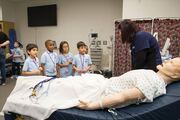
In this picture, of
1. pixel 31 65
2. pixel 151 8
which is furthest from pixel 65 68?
pixel 151 8

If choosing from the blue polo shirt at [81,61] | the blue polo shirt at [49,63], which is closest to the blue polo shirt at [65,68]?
the blue polo shirt at [81,61]

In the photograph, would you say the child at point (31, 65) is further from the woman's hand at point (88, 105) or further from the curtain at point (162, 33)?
the curtain at point (162, 33)

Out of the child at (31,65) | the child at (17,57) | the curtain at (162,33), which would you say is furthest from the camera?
the child at (17,57)

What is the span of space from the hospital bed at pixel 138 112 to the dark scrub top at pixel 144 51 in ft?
2.01

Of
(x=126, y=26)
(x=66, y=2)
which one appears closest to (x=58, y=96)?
(x=126, y=26)

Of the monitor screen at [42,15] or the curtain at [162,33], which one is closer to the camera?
the curtain at [162,33]

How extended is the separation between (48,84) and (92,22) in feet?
15.1

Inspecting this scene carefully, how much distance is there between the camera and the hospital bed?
1423mm

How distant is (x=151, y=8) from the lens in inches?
179

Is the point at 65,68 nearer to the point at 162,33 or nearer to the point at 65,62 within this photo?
the point at 65,62

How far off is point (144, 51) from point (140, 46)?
63 mm

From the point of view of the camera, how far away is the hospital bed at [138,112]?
4.67 ft

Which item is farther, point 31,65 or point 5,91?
point 5,91

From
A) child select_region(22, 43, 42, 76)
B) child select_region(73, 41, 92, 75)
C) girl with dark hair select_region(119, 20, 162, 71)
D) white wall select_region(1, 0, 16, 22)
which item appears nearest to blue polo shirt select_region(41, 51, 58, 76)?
child select_region(22, 43, 42, 76)
